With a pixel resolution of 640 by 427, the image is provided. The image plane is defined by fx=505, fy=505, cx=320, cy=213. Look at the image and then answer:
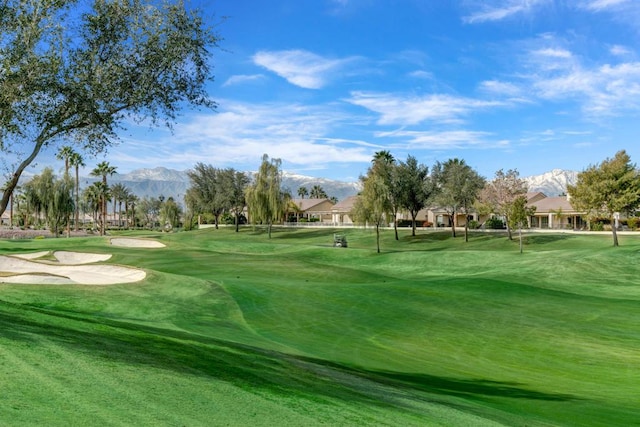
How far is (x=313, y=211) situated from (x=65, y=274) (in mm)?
115166

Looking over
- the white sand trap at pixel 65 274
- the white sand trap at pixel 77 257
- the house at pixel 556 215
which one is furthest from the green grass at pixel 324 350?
the house at pixel 556 215

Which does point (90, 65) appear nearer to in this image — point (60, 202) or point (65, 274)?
point (65, 274)

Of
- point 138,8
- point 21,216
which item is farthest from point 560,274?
point 21,216

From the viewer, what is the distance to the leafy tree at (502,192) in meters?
67.6

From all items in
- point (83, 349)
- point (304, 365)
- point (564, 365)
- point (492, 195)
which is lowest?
point (564, 365)

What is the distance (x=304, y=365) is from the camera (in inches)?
486

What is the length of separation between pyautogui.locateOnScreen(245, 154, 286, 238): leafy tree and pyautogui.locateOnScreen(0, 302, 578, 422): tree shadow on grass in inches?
2685

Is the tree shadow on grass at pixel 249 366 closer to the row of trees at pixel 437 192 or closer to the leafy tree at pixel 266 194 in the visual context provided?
the row of trees at pixel 437 192

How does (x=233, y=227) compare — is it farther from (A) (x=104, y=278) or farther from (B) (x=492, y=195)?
(A) (x=104, y=278)

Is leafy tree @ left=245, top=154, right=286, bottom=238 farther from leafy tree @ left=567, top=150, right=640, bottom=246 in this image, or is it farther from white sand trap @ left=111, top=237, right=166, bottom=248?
leafy tree @ left=567, top=150, right=640, bottom=246

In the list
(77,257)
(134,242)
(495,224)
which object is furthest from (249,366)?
(495,224)

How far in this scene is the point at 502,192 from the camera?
6825 centimetres

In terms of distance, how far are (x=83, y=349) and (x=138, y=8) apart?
9.27m

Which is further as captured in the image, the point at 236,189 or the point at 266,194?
the point at 236,189
